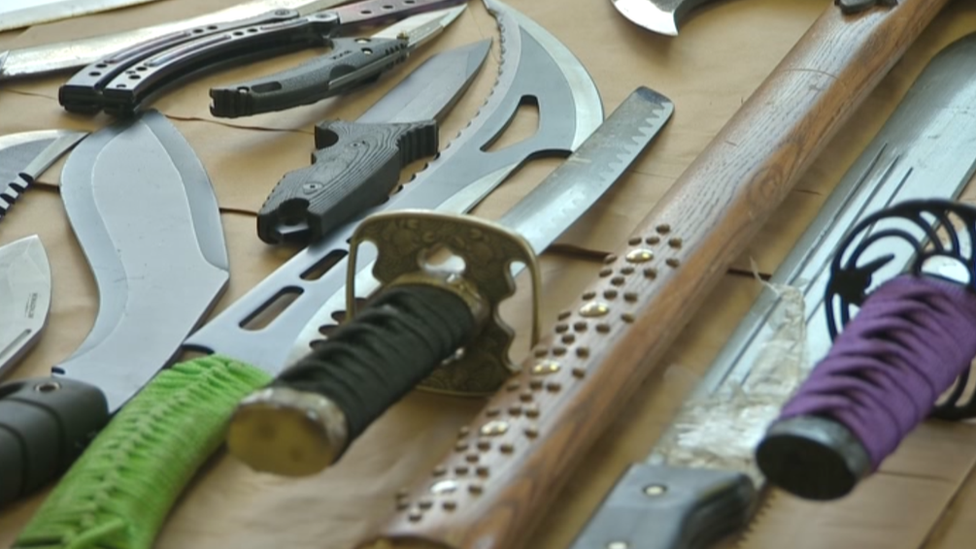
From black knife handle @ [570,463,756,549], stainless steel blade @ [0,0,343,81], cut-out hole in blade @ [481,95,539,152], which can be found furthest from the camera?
stainless steel blade @ [0,0,343,81]

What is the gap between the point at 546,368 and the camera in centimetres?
74

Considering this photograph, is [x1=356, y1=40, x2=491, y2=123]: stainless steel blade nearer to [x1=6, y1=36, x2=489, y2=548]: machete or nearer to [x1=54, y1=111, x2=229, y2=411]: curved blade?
[x1=54, y1=111, x2=229, y2=411]: curved blade

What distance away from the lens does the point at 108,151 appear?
3.50 ft

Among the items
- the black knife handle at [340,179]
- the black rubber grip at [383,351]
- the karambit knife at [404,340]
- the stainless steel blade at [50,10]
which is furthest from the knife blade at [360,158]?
the stainless steel blade at [50,10]

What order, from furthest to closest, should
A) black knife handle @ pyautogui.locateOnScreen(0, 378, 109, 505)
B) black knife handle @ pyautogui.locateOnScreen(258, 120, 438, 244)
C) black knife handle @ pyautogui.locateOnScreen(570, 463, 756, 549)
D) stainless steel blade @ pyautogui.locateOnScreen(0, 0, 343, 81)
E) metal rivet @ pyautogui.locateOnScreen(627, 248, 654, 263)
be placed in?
stainless steel blade @ pyautogui.locateOnScreen(0, 0, 343, 81), black knife handle @ pyautogui.locateOnScreen(258, 120, 438, 244), metal rivet @ pyautogui.locateOnScreen(627, 248, 654, 263), black knife handle @ pyautogui.locateOnScreen(0, 378, 109, 505), black knife handle @ pyautogui.locateOnScreen(570, 463, 756, 549)

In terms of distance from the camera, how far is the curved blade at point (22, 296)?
0.86 meters

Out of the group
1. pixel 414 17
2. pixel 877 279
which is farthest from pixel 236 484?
pixel 414 17

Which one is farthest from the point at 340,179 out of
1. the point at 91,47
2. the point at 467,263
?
the point at 91,47

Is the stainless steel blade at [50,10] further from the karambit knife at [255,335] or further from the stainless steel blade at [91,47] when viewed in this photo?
the karambit knife at [255,335]

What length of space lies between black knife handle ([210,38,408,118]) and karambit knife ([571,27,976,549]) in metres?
0.39

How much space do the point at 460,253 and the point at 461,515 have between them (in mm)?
173

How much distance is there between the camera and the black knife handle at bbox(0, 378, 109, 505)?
71cm

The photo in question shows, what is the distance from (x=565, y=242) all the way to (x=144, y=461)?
14.0 inches

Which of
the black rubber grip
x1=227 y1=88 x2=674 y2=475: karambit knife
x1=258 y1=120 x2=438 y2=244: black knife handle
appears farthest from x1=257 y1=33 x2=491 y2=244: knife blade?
the black rubber grip
